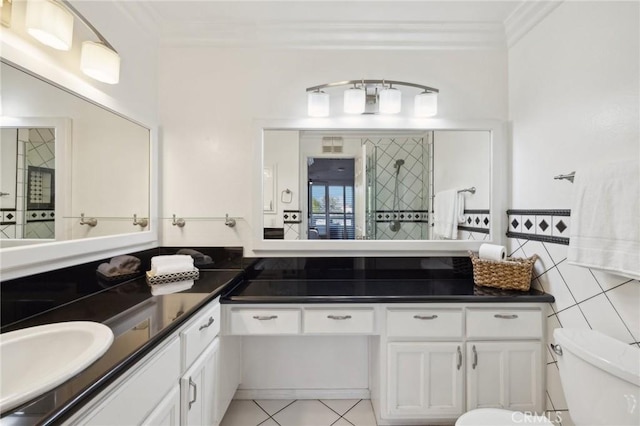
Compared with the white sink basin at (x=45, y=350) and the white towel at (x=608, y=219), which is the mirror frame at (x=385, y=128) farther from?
the white sink basin at (x=45, y=350)

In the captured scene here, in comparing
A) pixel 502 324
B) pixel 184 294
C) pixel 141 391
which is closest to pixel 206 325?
pixel 184 294

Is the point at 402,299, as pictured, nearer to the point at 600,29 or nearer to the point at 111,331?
the point at 111,331

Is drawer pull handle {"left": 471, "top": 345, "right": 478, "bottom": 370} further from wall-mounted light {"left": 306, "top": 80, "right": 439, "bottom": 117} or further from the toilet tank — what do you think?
wall-mounted light {"left": 306, "top": 80, "right": 439, "bottom": 117}

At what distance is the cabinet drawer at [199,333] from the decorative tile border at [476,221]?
1665 millimetres

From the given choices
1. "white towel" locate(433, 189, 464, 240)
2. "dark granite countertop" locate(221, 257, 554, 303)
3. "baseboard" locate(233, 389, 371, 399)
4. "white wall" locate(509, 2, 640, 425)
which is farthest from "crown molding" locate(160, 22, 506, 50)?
"baseboard" locate(233, 389, 371, 399)

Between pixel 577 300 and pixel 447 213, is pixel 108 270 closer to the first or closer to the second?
pixel 447 213

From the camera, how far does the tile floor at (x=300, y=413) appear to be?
1685 millimetres

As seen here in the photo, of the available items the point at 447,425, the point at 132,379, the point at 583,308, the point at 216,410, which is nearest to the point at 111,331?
the point at 132,379

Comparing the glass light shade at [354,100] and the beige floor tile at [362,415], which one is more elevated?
the glass light shade at [354,100]

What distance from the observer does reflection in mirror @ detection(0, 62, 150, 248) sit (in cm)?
102

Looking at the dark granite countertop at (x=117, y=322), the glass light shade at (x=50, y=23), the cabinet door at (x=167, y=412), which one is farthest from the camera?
the glass light shade at (x=50, y=23)

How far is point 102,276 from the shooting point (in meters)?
1.42

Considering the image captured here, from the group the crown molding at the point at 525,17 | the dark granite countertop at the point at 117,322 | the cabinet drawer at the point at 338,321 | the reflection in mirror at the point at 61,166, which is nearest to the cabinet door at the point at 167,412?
the dark granite countertop at the point at 117,322

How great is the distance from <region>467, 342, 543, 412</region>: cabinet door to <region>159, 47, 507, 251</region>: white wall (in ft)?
4.87
